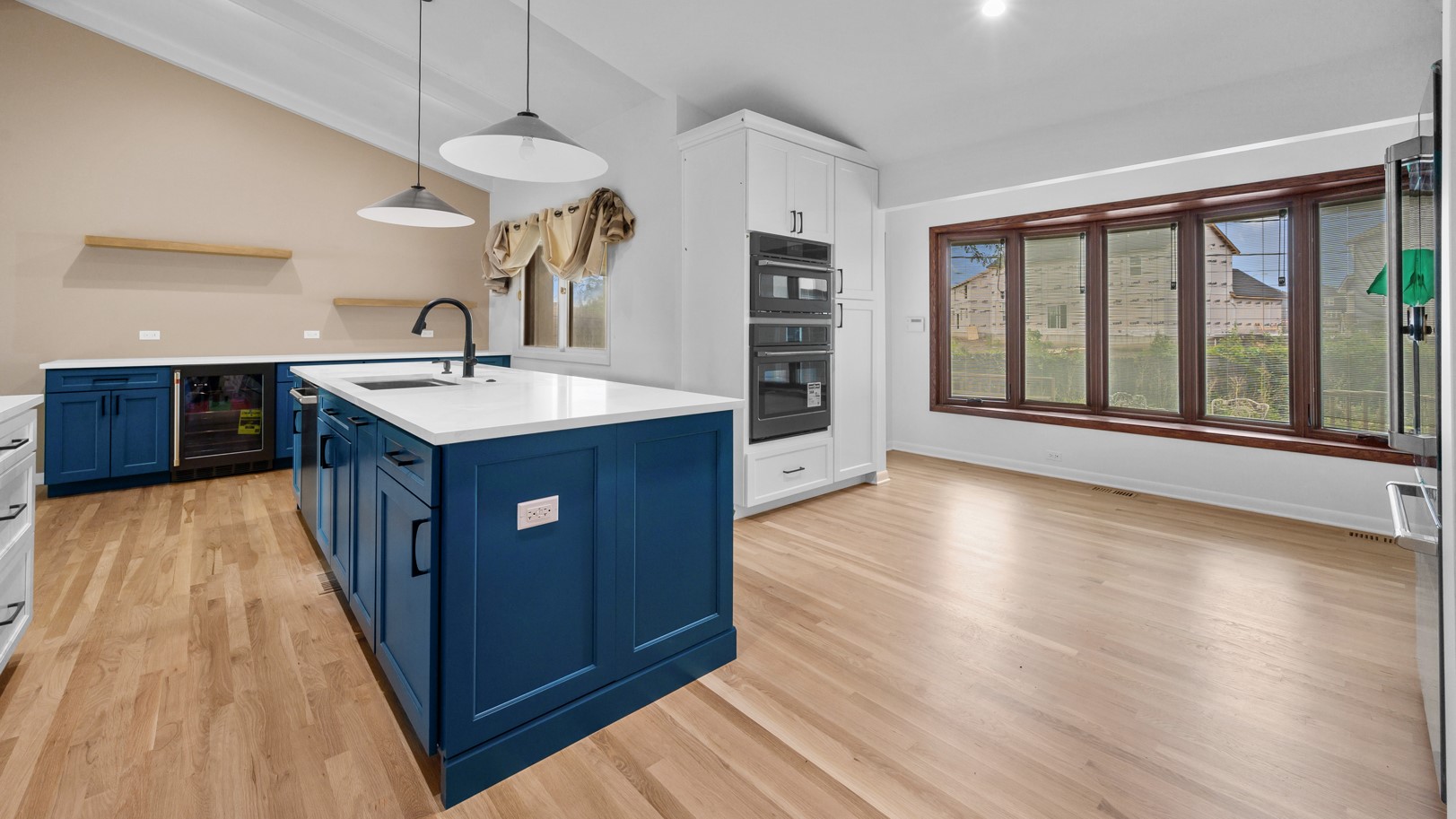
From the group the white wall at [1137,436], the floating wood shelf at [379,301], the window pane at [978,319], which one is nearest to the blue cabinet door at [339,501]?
the floating wood shelf at [379,301]

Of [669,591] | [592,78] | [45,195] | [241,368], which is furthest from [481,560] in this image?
[45,195]

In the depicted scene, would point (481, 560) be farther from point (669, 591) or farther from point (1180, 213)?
point (1180, 213)

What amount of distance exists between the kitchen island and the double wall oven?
1.55m

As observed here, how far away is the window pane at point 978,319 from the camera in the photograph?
5445 millimetres

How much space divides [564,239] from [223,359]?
8.78ft

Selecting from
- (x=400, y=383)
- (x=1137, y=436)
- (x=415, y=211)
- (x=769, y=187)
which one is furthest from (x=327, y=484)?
(x=1137, y=436)

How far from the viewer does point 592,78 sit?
4.12m

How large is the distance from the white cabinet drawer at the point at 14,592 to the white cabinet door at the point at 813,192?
11.8 ft

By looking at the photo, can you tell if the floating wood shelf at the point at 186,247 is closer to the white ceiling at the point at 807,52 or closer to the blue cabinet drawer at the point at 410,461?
the white ceiling at the point at 807,52

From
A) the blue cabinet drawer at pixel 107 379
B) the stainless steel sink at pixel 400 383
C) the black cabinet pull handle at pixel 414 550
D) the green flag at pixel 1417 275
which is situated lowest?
the black cabinet pull handle at pixel 414 550

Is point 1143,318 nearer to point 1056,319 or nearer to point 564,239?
point 1056,319

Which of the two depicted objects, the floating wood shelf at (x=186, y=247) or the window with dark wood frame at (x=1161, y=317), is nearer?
the window with dark wood frame at (x=1161, y=317)

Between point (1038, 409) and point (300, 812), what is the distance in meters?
5.26

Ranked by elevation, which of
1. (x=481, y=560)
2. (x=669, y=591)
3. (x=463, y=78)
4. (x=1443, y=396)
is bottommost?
A: (x=669, y=591)
